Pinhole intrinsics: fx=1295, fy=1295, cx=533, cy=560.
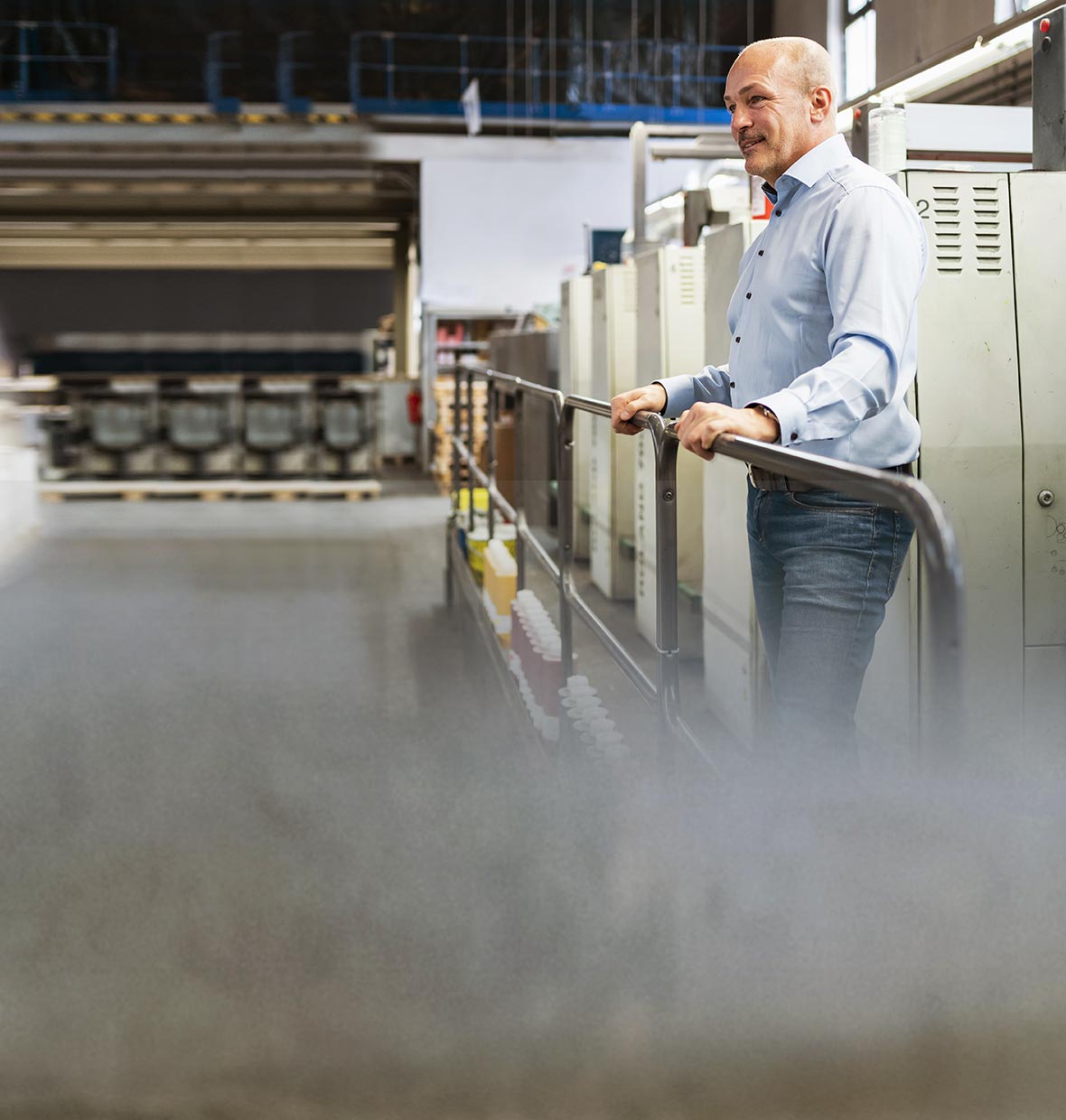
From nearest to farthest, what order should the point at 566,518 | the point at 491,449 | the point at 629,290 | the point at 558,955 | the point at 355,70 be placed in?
the point at 558,955
the point at 566,518
the point at 491,449
the point at 629,290
the point at 355,70

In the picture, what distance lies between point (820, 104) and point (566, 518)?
1407mm

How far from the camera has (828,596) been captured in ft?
6.38

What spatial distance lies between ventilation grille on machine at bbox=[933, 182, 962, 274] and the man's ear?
2.86ft

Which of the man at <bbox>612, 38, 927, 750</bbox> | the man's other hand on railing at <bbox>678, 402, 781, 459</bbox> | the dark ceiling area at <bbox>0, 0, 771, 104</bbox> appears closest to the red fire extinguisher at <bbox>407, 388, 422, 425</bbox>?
the dark ceiling area at <bbox>0, 0, 771, 104</bbox>

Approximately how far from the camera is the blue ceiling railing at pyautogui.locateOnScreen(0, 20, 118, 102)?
1339cm

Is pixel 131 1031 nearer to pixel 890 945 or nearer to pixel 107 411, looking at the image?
pixel 890 945

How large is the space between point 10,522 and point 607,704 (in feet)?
20.6

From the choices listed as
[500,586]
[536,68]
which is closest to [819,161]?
[500,586]

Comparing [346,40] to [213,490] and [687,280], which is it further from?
[687,280]

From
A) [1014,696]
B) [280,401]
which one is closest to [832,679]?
[1014,696]

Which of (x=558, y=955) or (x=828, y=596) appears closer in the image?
(x=828, y=596)

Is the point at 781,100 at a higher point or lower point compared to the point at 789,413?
higher

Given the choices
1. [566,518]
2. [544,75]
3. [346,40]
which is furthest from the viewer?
[346,40]

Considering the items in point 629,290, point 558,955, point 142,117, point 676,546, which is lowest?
point 558,955
